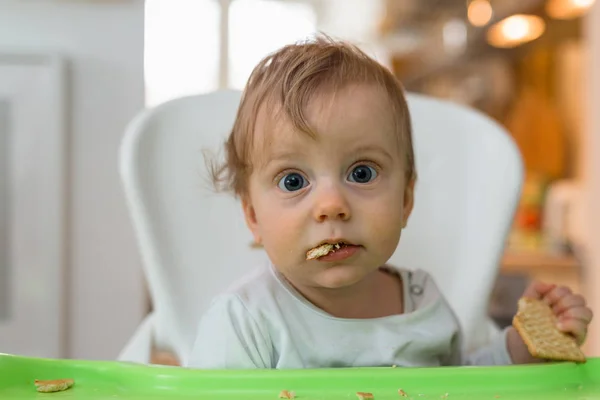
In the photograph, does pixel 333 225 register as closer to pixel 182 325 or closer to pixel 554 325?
pixel 554 325

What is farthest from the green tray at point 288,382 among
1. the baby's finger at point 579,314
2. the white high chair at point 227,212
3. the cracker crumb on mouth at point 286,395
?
the white high chair at point 227,212

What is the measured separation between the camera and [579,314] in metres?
0.63

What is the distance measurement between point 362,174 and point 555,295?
0.75 ft

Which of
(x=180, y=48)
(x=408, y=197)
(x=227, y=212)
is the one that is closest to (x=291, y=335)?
(x=408, y=197)

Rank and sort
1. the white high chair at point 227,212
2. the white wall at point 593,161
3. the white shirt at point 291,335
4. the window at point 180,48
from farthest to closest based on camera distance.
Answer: the white wall at point 593,161, the window at point 180,48, the white high chair at point 227,212, the white shirt at point 291,335

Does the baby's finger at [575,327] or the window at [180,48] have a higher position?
the window at [180,48]

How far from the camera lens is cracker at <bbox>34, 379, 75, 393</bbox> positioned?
484 millimetres

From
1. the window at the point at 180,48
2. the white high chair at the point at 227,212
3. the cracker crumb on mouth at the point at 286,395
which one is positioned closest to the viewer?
the cracker crumb on mouth at the point at 286,395

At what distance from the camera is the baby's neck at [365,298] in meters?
0.62

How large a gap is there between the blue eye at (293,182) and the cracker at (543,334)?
21cm

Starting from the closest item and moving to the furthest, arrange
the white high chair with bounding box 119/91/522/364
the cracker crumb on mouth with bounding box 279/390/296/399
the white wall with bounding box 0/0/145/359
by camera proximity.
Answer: the cracker crumb on mouth with bounding box 279/390/296/399
the white high chair with bounding box 119/91/522/364
the white wall with bounding box 0/0/145/359

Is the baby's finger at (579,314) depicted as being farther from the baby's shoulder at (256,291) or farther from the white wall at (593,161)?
the white wall at (593,161)

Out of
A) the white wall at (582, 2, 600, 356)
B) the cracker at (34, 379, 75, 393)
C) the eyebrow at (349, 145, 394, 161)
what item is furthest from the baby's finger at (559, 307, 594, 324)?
the white wall at (582, 2, 600, 356)

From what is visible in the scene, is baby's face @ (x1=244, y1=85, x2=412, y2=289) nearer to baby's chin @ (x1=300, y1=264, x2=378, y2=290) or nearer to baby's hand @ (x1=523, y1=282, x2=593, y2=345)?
baby's chin @ (x1=300, y1=264, x2=378, y2=290)
